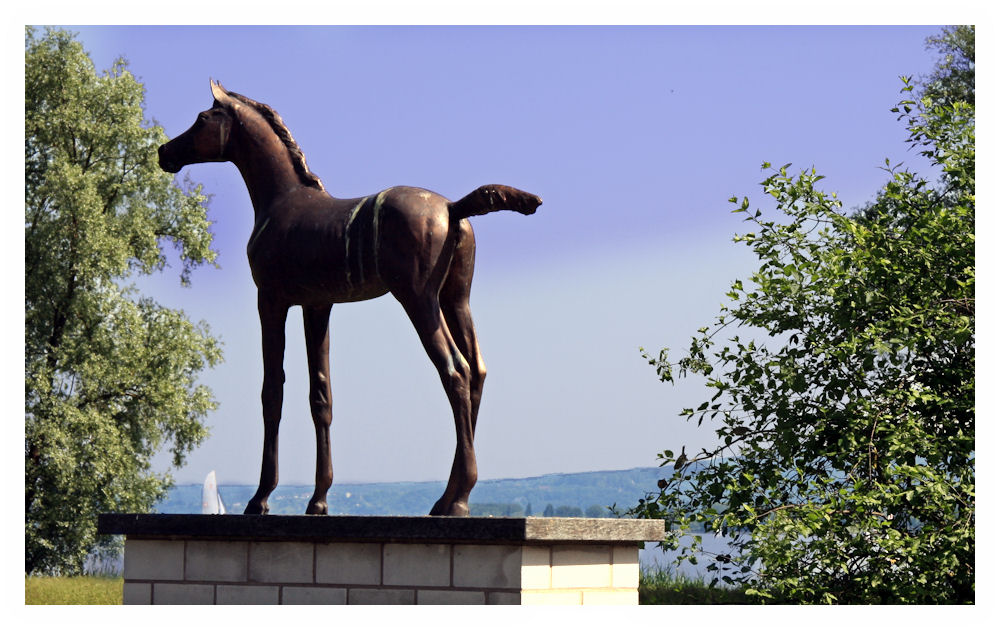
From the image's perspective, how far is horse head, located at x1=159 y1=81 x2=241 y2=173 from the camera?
6355 millimetres

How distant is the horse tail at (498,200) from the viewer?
5609 mm

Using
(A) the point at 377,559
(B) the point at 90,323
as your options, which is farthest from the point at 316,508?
(B) the point at 90,323

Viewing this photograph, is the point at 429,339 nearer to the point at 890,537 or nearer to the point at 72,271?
the point at 890,537

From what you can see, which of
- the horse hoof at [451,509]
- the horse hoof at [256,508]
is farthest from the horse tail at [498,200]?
the horse hoof at [256,508]

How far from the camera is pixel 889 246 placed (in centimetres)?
864

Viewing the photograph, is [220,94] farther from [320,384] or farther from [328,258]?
[320,384]

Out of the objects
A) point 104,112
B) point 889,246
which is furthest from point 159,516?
point 104,112

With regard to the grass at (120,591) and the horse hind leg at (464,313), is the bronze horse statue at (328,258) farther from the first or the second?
the grass at (120,591)

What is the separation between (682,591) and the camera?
11.0 m

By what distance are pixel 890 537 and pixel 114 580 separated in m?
12.4

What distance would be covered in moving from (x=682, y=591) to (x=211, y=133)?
670 cm

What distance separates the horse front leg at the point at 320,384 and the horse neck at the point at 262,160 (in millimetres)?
650

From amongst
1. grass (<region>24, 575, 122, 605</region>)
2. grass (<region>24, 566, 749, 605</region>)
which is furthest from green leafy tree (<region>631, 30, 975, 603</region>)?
grass (<region>24, 575, 122, 605</region>)

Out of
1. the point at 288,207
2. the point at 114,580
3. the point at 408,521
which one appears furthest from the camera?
the point at 114,580
